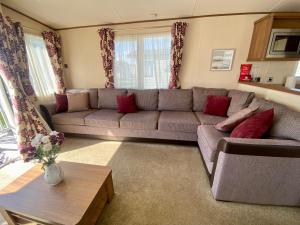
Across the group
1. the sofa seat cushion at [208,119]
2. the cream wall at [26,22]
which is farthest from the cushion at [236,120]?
the cream wall at [26,22]

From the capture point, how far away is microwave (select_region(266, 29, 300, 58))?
2.10 m

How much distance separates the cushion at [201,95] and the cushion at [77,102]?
2.29 m

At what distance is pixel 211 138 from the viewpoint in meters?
1.66

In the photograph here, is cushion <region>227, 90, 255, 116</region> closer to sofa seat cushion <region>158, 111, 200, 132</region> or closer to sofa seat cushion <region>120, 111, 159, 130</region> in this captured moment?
sofa seat cushion <region>158, 111, 200, 132</region>

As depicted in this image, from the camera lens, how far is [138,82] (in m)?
3.19

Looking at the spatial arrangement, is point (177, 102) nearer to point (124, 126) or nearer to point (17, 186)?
point (124, 126)

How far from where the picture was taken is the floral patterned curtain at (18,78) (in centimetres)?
198

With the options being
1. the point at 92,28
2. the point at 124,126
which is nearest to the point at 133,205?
the point at 124,126

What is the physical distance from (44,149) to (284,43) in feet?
11.3

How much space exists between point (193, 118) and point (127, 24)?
2373 mm

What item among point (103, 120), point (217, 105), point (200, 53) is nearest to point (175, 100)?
point (217, 105)

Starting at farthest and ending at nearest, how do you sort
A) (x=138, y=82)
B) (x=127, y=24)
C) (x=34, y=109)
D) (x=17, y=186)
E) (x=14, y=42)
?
(x=138, y=82) < (x=127, y=24) < (x=34, y=109) < (x=14, y=42) < (x=17, y=186)

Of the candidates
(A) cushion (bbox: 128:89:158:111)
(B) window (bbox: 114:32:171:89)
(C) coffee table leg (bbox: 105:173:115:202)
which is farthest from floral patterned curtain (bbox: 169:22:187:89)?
(C) coffee table leg (bbox: 105:173:115:202)

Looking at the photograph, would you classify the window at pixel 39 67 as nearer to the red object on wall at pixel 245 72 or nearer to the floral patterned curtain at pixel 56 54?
the floral patterned curtain at pixel 56 54
